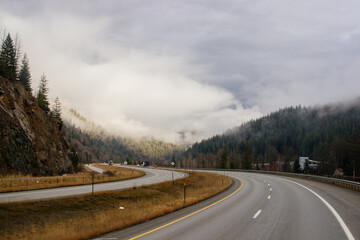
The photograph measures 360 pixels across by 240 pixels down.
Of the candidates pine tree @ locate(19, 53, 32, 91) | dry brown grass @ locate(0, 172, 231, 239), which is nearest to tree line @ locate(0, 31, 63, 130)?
pine tree @ locate(19, 53, 32, 91)

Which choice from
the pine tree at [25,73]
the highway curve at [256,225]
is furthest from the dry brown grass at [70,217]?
the pine tree at [25,73]

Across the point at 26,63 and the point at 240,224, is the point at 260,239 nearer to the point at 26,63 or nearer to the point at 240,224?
the point at 240,224

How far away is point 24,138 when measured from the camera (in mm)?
35531

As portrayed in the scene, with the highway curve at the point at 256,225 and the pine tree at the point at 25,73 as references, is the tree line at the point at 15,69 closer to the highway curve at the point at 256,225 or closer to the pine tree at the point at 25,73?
the pine tree at the point at 25,73

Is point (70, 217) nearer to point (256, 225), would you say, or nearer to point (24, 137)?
point (256, 225)

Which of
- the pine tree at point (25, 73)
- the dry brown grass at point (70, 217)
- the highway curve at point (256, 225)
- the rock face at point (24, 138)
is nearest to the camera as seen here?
the highway curve at point (256, 225)

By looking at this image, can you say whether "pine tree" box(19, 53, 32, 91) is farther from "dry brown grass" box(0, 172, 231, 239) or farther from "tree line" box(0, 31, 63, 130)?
"dry brown grass" box(0, 172, 231, 239)

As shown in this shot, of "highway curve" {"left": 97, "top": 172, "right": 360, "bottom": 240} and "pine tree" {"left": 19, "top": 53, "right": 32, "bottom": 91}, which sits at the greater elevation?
"pine tree" {"left": 19, "top": 53, "right": 32, "bottom": 91}

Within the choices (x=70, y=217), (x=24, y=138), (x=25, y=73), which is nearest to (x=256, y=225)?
(x=70, y=217)

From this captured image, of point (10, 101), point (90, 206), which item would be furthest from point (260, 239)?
point (10, 101)

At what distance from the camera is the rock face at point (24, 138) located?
32031 millimetres

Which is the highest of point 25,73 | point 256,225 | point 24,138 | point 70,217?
point 25,73

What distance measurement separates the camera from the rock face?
32031 mm

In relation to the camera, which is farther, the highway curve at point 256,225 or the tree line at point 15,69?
the tree line at point 15,69
